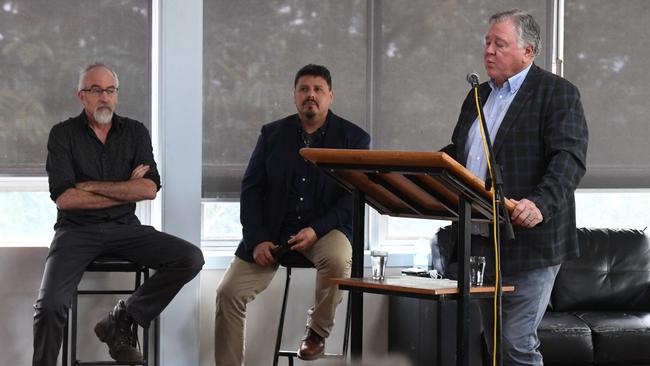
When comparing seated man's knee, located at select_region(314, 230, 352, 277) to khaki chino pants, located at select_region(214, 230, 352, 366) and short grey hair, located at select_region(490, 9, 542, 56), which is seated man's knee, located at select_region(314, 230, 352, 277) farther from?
short grey hair, located at select_region(490, 9, 542, 56)

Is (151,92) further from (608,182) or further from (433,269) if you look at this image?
(608,182)

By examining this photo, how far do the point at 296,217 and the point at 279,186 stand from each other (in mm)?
182

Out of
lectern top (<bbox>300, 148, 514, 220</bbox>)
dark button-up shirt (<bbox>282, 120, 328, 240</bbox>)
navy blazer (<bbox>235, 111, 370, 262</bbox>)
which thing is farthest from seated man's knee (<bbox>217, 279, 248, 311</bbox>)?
lectern top (<bbox>300, 148, 514, 220</bbox>)

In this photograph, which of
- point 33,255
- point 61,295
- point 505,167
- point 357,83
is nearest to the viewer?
point 505,167

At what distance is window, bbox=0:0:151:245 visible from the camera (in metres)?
4.95

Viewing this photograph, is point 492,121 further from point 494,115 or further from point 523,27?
point 523,27

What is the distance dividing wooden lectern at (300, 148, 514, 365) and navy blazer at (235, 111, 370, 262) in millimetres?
1640

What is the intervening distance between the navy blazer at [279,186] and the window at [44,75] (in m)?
0.69

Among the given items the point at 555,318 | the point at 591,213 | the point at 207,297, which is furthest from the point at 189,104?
the point at 591,213

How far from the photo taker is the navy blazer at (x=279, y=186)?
15.7 ft

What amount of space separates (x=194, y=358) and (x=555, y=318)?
188 cm

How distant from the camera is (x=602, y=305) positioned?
5293 mm

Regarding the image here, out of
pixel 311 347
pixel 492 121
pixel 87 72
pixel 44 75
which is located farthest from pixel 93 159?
pixel 492 121

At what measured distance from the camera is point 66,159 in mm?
4570
